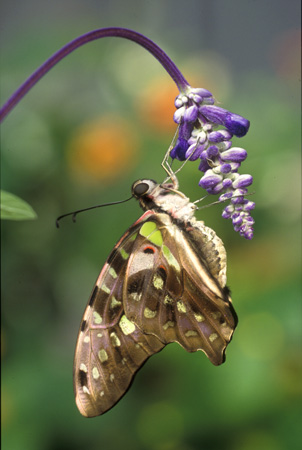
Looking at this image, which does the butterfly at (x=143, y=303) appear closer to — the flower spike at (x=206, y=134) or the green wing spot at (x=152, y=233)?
the green wing spot at (x=152, y=233)

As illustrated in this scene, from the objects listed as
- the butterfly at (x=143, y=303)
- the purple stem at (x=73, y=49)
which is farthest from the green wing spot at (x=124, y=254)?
the purple stem at (x=73, y=49)

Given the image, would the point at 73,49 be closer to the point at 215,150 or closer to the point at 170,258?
the point at 215,150

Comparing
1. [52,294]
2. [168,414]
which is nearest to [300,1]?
[52,294]

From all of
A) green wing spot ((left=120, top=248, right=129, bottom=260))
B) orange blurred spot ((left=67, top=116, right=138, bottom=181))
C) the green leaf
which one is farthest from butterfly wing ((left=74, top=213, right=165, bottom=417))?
orange blurred spot ((left=67, top=116, right=138, bottom=181))

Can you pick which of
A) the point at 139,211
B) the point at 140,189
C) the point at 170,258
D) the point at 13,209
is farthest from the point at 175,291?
the point at 139,211

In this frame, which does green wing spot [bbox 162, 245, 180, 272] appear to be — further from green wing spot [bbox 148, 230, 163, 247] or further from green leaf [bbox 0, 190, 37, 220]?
green leaf [bbox 0, 190, 37, 220]

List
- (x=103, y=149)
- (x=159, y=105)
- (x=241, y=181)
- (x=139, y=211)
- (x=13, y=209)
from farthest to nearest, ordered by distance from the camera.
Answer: (x=103, y=149)
(x=139, y=211)
(x=159, y=105)
(x=13, y=209)
(x=241, y=181)

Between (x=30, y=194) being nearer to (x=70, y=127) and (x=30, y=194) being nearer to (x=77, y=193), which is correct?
(x=77, y=193)
